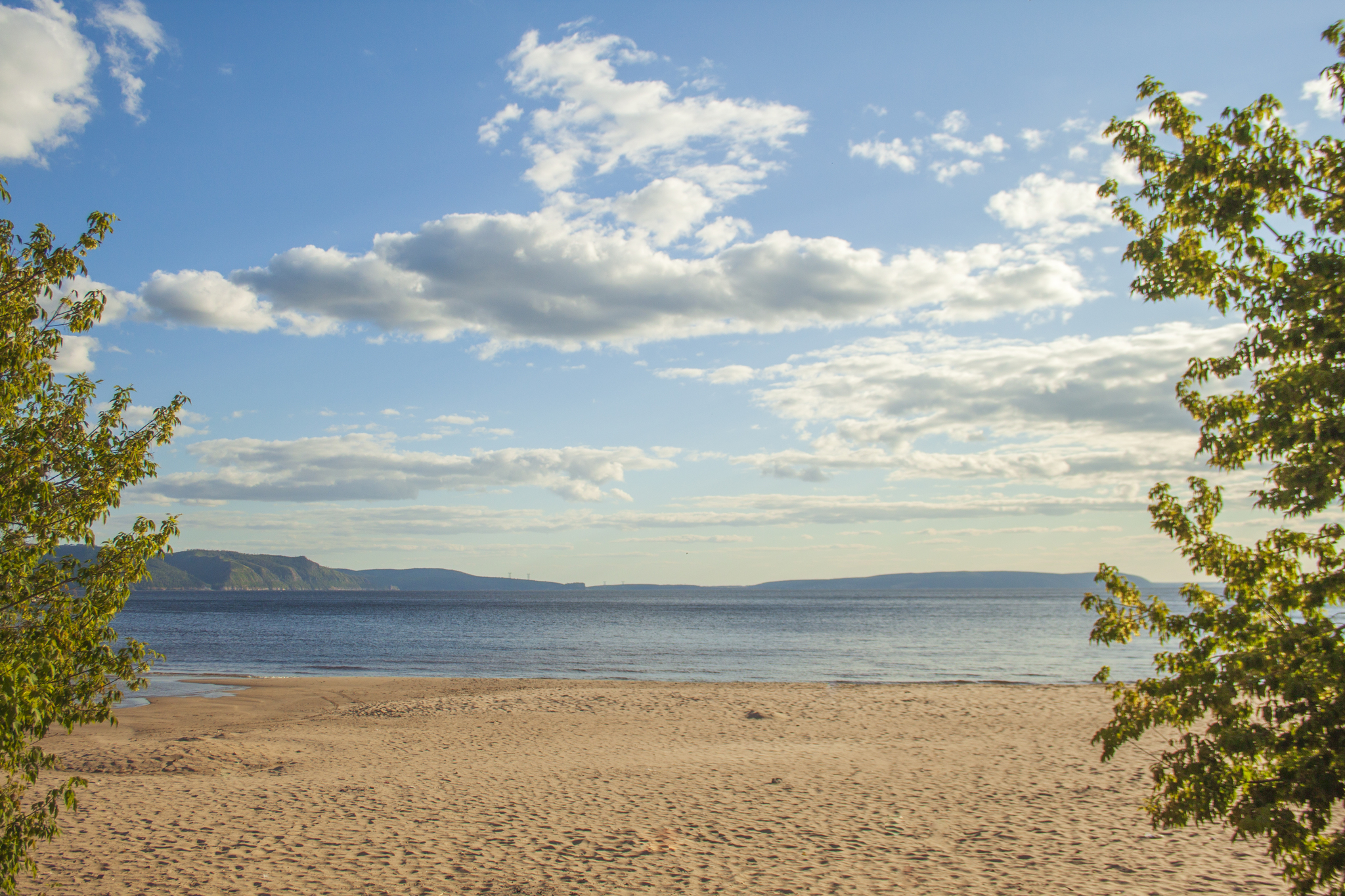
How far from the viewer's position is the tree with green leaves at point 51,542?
6082mm

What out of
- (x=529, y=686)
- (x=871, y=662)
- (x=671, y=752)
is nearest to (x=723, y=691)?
(x=529, y=686)

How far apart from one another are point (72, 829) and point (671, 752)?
11004 mm

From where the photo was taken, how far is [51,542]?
634 centimetres

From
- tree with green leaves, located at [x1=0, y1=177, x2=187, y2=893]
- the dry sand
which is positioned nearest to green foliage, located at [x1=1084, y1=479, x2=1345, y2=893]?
the dry sand

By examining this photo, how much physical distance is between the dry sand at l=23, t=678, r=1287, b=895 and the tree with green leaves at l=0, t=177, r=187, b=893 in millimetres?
4467

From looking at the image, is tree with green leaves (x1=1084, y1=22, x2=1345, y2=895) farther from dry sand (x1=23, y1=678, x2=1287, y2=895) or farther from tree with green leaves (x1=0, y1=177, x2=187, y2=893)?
tree with green leaves (x1=0, y1=177, x2=187, y2=893)

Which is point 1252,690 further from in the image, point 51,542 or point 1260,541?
point 51,542

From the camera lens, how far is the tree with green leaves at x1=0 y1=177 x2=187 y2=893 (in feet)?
20.0

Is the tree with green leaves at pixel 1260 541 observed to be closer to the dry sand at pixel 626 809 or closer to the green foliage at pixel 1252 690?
the green foliage at pixel 1252 690

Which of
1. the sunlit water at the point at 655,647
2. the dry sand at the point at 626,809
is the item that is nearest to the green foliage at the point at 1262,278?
the dry sand at the point at 626,809

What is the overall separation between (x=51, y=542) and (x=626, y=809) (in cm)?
971

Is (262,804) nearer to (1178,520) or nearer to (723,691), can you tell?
(1178,520)

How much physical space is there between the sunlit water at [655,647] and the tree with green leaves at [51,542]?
32.1 m

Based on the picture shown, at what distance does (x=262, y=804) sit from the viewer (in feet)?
44.4
